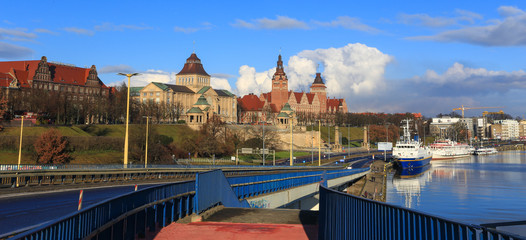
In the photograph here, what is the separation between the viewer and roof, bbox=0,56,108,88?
146525 millimetres

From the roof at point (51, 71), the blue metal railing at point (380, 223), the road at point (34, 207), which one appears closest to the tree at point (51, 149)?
the road at point (34, 207)

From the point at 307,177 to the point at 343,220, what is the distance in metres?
34.8

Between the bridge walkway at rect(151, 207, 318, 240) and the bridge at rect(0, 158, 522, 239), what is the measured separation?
1.67 feet

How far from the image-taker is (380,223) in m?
11.2

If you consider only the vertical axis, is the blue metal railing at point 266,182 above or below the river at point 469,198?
above

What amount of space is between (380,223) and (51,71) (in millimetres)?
160739

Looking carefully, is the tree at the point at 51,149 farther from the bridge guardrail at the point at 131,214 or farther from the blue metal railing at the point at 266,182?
the bridge guardrail at the point at 131,214

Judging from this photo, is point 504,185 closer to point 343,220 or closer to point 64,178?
point 64,178

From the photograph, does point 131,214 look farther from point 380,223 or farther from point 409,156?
point 409,156

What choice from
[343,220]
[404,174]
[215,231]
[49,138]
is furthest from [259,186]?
[404,174]

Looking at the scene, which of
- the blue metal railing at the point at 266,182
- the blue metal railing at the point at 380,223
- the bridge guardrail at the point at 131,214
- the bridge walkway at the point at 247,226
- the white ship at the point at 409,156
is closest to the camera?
the blue metal railing at the point at 380,223

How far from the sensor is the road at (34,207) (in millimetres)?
21794

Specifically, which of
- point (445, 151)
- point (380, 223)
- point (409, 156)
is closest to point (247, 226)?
point (380, 223)

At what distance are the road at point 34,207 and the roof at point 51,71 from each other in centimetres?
12227
